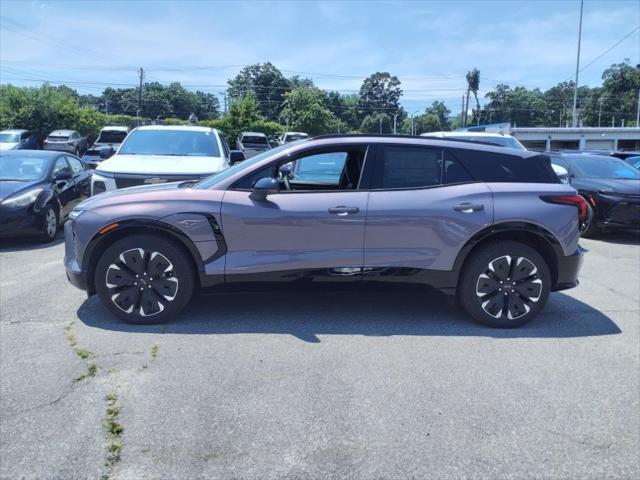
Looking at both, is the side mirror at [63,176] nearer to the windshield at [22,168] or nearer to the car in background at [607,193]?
the windshield at [22,168]

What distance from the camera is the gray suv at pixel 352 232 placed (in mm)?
4676

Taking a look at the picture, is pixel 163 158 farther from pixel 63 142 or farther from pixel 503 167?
pixel 63 142

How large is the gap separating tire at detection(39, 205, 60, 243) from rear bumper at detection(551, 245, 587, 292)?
743 centimetres

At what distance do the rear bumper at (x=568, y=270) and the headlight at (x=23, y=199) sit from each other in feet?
24.6

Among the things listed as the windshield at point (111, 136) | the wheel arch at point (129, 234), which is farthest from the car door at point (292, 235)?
the windshield at point (111, 136)

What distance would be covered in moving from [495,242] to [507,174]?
658 millimetres

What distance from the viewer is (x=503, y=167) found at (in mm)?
5023

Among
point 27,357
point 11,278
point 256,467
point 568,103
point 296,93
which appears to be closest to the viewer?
point 256,467

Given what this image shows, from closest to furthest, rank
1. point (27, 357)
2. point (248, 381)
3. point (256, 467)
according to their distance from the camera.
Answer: point (256, 467) < point (248, 381) < point (27, 357)

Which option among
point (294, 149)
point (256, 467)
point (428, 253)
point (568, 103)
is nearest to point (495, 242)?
point (428, 253)

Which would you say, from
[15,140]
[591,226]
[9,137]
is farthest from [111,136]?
[591,226]

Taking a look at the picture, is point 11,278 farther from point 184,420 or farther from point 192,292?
point 184,420

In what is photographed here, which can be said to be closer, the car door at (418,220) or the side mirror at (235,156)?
the car door at (418,220)

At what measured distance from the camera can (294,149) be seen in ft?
16.0
